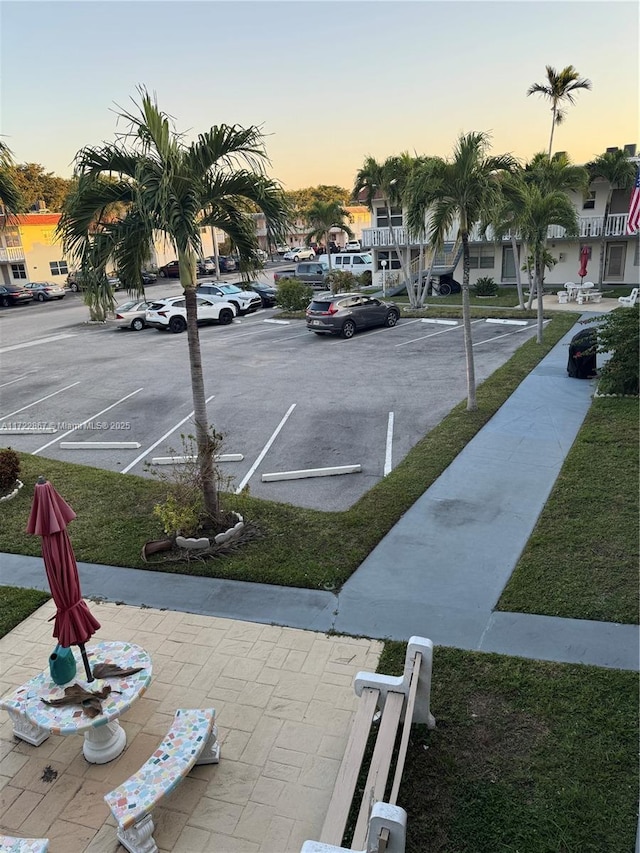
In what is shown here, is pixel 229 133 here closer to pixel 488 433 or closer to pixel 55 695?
pixel 55 695

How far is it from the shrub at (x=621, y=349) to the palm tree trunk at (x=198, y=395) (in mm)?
8833

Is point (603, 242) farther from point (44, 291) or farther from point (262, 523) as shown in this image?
point (44, 291)

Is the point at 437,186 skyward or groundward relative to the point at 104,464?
skyward

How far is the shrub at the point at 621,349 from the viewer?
1212 cm

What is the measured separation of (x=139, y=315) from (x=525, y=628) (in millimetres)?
24631

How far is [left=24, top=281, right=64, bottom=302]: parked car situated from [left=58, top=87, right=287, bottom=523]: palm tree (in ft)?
126

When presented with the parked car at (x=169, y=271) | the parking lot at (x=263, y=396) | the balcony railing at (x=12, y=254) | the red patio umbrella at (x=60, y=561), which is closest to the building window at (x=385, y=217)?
the parking lot at (x=263, y=396)

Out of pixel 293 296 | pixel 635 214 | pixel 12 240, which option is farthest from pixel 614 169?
pixel 12 240

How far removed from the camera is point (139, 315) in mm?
27359

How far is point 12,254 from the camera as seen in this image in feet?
145

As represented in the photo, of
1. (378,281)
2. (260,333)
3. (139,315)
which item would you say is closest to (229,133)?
(260,333)

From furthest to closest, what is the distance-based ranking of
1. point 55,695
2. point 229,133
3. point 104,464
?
point 104,464 < point 229,133 < point 55,695

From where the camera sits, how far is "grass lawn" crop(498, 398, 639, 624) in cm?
632

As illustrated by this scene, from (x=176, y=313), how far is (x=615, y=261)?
2102cm
